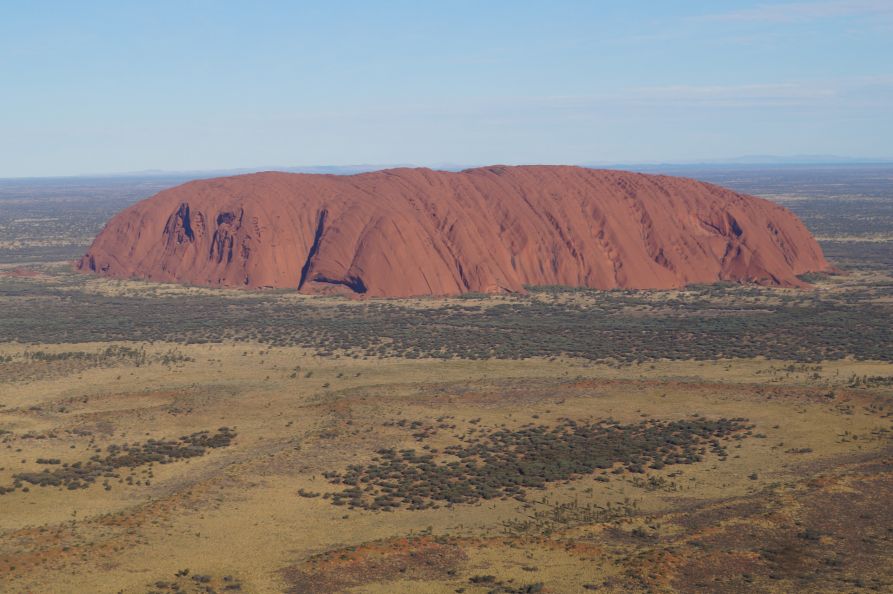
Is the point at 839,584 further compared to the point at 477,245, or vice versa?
the point at 477,245

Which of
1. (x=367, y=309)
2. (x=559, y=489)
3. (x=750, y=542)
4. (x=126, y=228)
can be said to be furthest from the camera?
(x=126, y=228)

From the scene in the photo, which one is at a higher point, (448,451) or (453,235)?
(453,235)

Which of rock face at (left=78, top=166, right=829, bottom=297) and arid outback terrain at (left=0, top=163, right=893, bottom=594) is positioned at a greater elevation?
rock face at (left=78, top=166, right=829, bottom=297)

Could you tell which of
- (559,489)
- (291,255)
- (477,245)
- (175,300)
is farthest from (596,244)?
(559,489)

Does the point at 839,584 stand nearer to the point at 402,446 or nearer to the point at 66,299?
the point at 402,446

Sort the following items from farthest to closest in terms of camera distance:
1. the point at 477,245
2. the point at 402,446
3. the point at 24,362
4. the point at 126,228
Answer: the point at 126,228, the point at 477,245, the point at 24,362, the point at 402,446
